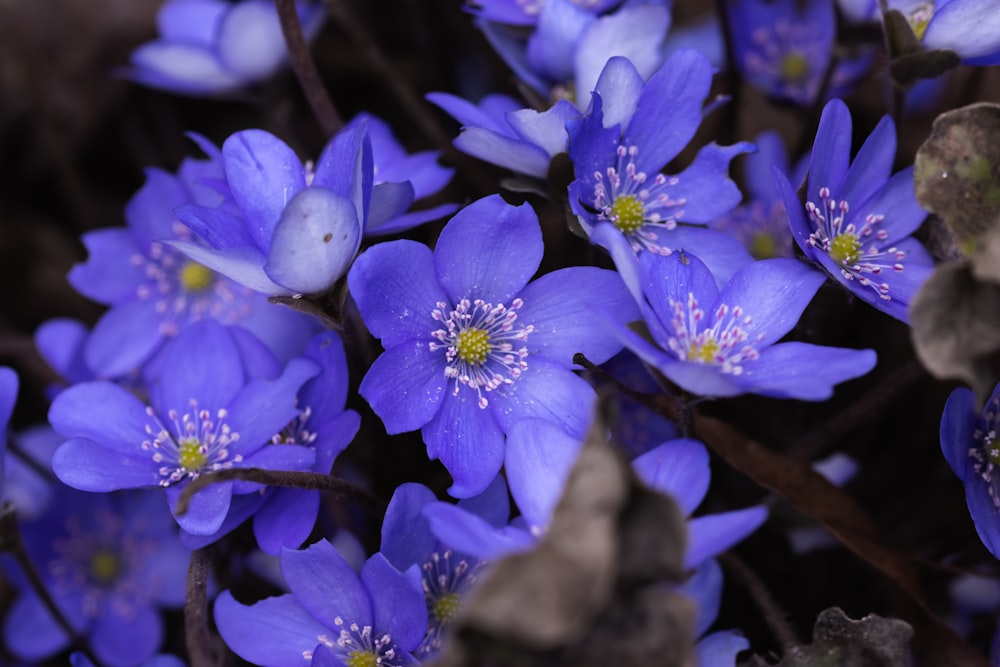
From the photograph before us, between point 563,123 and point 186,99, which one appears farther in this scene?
point 186,99

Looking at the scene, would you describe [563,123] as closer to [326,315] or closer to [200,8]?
[326,315]

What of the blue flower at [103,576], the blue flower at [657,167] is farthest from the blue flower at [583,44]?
the blue flower at [103,576]

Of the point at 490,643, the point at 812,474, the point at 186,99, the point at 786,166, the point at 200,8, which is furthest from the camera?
the point at 186,99

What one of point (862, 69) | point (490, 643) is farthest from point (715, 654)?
point (862, 69)

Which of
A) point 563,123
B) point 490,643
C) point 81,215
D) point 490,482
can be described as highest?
point 563,123

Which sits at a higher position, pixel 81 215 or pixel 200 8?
pixel 200 8

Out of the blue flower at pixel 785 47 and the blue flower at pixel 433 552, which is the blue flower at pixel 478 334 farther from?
the blue flower at pixel 785 47

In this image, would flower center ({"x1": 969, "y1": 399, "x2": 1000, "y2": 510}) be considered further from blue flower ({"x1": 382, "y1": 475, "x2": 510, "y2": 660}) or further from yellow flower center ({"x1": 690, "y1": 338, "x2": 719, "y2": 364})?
blue flower ({"x1": 382, "y1": 475, "x2": 510, "y2": 660})

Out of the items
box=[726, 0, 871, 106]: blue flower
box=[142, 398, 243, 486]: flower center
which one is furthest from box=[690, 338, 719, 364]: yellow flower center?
box=[726, 0, 871, 106]: blue flower
